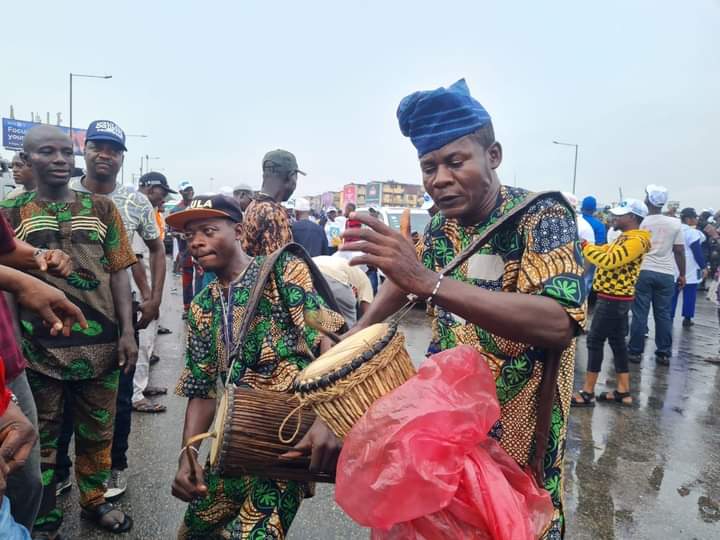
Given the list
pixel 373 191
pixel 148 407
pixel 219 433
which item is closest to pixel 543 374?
pixel 219 433

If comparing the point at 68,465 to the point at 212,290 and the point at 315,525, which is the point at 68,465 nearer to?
the point at 315,525

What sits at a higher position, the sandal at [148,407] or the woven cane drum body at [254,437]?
the woven cane drum body at [254,437]

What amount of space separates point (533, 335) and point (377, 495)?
1.78ft

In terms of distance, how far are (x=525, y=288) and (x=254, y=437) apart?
1059mm

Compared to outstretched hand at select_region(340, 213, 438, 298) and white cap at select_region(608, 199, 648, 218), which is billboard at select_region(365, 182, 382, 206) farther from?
outstretched hand at select_region(340, 213, 438, 298)

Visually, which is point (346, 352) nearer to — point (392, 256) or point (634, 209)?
point (392, 256)

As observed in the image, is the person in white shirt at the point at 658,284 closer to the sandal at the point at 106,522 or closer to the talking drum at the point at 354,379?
the sandal at the point at 106,522

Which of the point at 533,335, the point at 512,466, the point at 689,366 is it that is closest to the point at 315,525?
the point at 512,466

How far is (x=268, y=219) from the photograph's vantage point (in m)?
3.59

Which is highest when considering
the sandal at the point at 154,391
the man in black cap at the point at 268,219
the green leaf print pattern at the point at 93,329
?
the man in black cap at the point at 268,219

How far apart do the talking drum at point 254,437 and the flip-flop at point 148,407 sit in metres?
3.14

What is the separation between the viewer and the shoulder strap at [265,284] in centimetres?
223

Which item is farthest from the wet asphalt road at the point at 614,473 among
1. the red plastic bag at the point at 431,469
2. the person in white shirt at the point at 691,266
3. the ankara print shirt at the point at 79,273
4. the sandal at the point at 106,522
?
the person in white shirt at the point at 691,266

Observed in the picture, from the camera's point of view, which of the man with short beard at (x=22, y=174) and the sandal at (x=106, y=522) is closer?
the sandal at (x=106, y=522)
